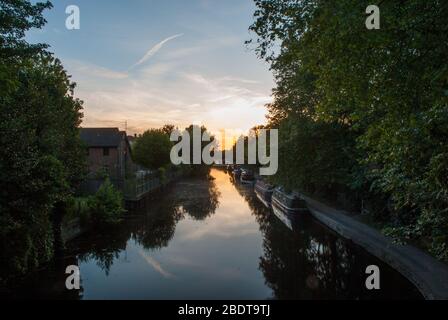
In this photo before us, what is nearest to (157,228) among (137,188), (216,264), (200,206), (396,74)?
(216,264)

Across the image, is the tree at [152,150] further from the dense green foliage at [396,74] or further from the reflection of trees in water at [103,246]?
the dense green foliage at [396,74]

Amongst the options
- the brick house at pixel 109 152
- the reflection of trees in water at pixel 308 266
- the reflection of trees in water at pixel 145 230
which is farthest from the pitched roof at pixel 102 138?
the reflection of trees in water at pixel 308 266

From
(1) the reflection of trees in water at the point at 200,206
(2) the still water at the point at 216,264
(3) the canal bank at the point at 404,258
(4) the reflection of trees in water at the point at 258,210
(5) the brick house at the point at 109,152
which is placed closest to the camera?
(3) the canal bank at the point at 404,258

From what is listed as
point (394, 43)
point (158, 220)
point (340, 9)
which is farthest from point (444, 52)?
point (158, 220)

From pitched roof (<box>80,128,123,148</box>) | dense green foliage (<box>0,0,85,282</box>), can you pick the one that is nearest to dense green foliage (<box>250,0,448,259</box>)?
dense green foliage (<box>0,0,85,282</box>)

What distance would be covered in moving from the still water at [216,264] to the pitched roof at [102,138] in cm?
2503

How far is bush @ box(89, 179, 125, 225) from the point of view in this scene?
2169 centimetres

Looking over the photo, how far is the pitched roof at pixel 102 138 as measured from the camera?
1904 inches

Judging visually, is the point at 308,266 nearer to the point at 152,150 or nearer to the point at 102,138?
the point at 102,138

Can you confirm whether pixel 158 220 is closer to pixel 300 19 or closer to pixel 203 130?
pixel 300 19

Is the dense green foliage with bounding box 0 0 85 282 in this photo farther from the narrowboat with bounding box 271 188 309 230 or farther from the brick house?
the brick house

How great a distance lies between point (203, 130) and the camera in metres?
96.2

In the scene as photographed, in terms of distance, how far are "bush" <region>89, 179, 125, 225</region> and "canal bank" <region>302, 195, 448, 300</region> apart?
45.9 feet

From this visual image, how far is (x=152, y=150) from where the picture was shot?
5553 centimetres
